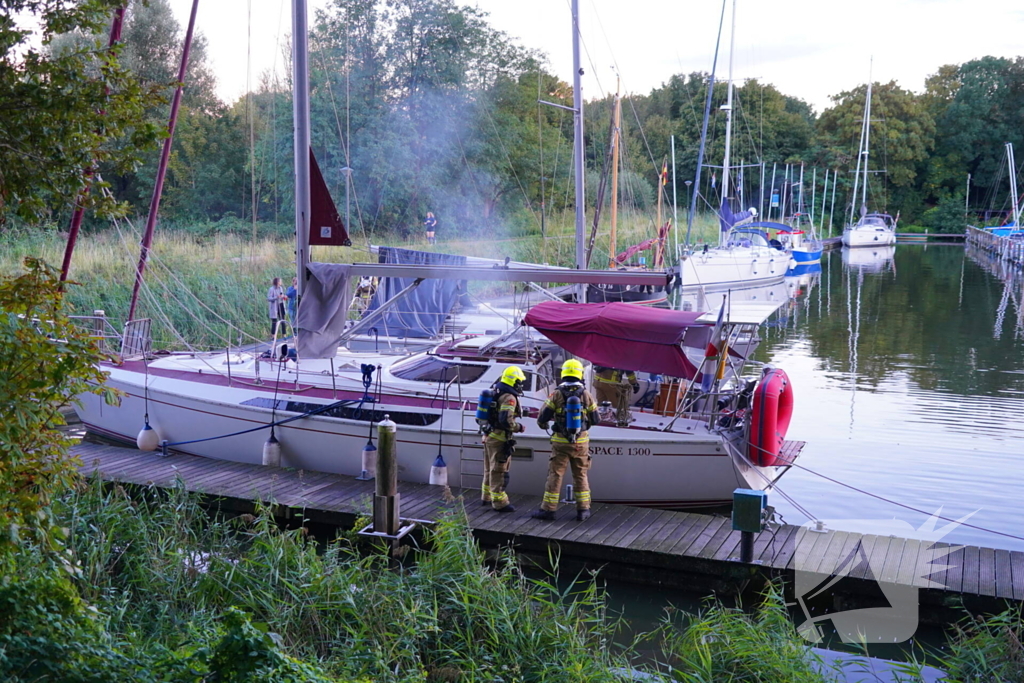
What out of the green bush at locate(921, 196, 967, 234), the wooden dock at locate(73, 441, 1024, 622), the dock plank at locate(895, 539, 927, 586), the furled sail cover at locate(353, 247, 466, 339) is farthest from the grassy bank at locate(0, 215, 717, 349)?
the green bush at locate(921, 196, 967, 234)

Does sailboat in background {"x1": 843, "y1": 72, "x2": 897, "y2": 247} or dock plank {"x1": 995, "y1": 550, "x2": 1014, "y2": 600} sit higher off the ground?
sailboat in background {"x1": 843, "y1": 72, "x2": 897, "y2": 247}

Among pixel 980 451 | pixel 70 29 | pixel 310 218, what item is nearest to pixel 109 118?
pixel 70 29

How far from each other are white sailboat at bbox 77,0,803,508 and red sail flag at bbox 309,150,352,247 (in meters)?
0.12

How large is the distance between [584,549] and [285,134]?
21727 mm

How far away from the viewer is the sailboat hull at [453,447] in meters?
10.4

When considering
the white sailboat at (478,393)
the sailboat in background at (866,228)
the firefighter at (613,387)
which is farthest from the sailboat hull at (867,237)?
the firefighter at (613,387)

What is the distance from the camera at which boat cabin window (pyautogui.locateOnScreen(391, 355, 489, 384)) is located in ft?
38.9

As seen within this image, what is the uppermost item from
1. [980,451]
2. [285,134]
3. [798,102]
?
[798,102]

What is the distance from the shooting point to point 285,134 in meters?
27.4

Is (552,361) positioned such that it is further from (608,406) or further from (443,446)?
(443,446)

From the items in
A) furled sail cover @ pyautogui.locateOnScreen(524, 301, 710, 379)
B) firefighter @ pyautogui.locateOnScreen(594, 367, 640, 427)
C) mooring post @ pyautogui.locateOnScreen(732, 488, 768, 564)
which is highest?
furled sail cover @ pyautogui.locateOnScreen(524, 301, 710, 379)

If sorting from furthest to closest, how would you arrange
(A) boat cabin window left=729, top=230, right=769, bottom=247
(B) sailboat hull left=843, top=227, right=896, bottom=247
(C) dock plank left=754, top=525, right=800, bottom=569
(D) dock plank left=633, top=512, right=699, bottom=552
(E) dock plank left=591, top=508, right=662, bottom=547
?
1. (B) sailboat hull left=843, top=227, right=896, bottom=247
2. (A) boat cabin window left=729, top=230, right=769, bottom=247
3. (E) dock plank left=591, top=508, right=662, bottom=547
4. (D) dock plank left=633, top=512, right=699, bottom=552
5. (C) dock plank left=754, top=525, right=800, bottom=569

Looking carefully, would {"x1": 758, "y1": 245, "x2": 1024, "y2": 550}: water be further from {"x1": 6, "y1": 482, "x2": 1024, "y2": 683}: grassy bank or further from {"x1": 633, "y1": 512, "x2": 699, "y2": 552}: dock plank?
{"x1": 6, "y1": 482, "x2": 1024, "y2": 683}: grassy bank

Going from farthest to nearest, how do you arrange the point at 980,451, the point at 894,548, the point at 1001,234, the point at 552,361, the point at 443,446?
the point at 1001,234, the point at 980,451, the point at 552,361, the point at 443,446, the point at 894,548
